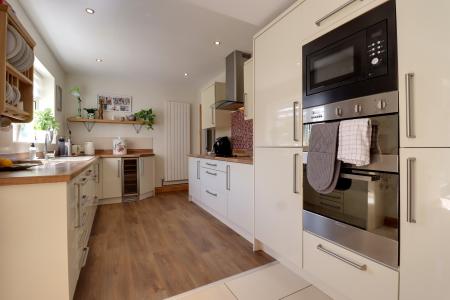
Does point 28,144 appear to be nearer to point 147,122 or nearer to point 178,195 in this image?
point 147,122

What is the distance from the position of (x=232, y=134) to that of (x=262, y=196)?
1865 millimetres

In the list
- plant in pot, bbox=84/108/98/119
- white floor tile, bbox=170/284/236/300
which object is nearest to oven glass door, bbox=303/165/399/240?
white floor tile, bbox=170/284/236/300

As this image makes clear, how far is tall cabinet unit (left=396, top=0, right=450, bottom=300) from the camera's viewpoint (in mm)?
806

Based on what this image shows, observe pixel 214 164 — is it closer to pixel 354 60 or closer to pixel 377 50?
pixel 354 60

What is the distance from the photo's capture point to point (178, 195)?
13.9ft

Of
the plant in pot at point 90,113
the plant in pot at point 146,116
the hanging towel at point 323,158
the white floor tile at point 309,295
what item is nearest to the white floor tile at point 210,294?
the white floor tile at point 309,295

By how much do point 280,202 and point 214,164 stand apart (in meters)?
1.29

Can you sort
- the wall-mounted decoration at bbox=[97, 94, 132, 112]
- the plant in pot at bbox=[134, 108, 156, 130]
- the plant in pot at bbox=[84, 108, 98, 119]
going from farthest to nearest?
1. the plant in pot at bbox=[134, 108, 156, 130]
2. the wall-mounted decoration at bbox=[97, 94, 132, 112]
3. the plant in pot at bbox=[84, 108, 98, 119]

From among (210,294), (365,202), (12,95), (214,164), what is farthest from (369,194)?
(12,95)

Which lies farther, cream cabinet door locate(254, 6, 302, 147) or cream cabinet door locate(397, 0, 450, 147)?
cream cabinet door locate(254, 6, 302, 147)

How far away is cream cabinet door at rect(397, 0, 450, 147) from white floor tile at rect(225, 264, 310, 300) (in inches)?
45.3

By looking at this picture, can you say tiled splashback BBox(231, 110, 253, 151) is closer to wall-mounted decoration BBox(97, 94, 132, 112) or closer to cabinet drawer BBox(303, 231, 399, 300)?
cabinet drawer BBox(303, 231, 399, 300)

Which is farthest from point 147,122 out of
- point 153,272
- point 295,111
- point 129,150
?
point 295,111

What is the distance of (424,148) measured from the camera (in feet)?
2.80
